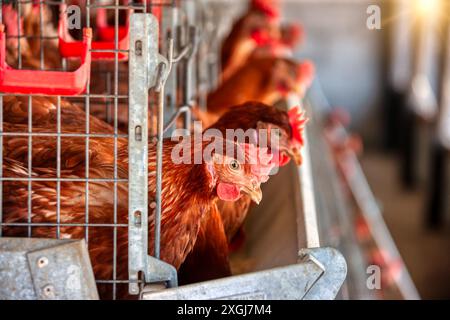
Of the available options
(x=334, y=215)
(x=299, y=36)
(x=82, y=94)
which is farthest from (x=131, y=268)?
(x=299, y=36)

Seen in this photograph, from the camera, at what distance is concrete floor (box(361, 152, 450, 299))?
5305mm

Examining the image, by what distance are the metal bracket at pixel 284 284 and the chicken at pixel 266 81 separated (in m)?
1.98

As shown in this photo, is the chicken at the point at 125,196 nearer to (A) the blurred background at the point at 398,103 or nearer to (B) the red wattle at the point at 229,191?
(B) the red wattle at the point at 229,191

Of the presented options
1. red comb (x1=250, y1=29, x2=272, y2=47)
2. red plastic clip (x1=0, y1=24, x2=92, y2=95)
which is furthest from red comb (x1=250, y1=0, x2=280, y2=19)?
red plastic clip (x1=0, y1=24, x2=92, y2=95)

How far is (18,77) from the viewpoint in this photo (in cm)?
138

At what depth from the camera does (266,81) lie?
350 cm

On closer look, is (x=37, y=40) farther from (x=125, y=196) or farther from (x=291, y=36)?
(x=291, y=36)

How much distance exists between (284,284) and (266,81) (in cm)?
220

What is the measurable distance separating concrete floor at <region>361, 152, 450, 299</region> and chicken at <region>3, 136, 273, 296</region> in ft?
Answer: 11.9

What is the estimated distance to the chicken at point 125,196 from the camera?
5.09ft

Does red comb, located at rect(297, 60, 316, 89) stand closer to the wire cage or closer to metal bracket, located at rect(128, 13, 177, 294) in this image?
the wire cage

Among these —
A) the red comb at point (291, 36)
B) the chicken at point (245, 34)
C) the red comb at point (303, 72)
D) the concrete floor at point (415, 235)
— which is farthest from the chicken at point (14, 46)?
the concrete floor at point (415, 235)

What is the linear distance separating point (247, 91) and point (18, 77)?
209 cm

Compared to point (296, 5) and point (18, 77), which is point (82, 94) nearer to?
point (18, 77)
